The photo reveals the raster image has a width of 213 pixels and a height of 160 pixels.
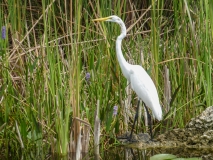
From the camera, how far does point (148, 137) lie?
3.49 m

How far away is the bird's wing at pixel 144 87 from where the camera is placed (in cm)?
348

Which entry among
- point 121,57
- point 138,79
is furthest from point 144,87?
point 121,57

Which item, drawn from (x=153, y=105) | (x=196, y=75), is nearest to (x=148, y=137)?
(x=153, y=105)

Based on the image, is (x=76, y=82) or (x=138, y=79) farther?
(x=138, y=79)

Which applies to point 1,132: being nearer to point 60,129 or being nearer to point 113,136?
point 60,129

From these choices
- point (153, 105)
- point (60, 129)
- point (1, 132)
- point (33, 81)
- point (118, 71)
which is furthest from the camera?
point (118, 71)

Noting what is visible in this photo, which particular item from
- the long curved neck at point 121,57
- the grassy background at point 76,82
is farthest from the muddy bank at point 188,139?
the long curved neck at point 121,57

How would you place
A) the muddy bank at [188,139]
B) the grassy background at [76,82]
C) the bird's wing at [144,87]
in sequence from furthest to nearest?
the bird's wing at [144,87], the muddy bank at [188,139], the grassy background at [76,82]

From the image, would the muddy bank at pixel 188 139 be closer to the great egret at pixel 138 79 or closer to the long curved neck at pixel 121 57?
the great egret at pixel 138 79

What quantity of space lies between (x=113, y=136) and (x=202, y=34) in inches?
34.9

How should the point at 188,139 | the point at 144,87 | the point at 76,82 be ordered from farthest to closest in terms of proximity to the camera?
the point at 144,87 → the point at 188,139 → the point at 76,82

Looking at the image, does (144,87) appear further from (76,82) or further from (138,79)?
(76,82)

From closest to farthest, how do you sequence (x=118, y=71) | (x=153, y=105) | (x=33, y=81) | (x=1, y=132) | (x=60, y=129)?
1. (x=60, y=129)
2. (x=1, y=132)
3. (x=33, y=81)
4. (x=153, y=105)
5. (x=118, y=71)

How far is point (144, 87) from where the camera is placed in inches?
141
